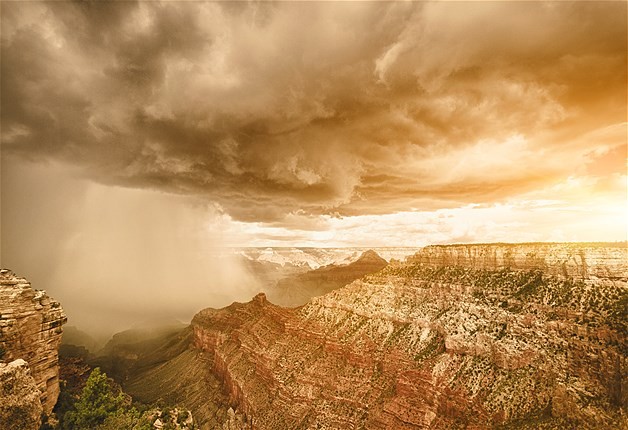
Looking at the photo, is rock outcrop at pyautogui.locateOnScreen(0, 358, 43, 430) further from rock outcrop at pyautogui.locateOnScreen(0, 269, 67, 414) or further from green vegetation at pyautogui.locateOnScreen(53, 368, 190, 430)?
green vegetation at pyautogui.locateOnScreen(53, 368, 190, 430)

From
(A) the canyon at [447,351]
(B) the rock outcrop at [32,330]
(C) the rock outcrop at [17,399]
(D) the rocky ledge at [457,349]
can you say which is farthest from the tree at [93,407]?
(A) the canyon at [447,351]

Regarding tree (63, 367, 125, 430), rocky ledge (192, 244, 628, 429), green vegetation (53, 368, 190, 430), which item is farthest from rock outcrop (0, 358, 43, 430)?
rocky ledge (192, 244, 628, 429)

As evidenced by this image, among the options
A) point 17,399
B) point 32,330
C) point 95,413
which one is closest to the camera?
point 17,399

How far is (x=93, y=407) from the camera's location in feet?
156

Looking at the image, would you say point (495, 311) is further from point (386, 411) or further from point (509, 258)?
point (386, 411)

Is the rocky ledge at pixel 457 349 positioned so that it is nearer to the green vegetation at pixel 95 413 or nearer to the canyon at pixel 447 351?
the canyon at pixel 447 351

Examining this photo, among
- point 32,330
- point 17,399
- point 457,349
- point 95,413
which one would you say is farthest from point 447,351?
point 32,330

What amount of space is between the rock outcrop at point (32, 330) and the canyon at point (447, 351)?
63215mm

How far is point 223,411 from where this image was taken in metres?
106

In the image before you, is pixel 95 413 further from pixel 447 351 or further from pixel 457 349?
pixel 457 349

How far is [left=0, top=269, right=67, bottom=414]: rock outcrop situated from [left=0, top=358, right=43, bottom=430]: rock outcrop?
14.0 ft

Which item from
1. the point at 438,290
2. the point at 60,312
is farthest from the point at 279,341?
the point at 60,312

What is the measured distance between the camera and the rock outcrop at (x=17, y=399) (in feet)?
95.0

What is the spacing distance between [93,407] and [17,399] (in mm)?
22080
